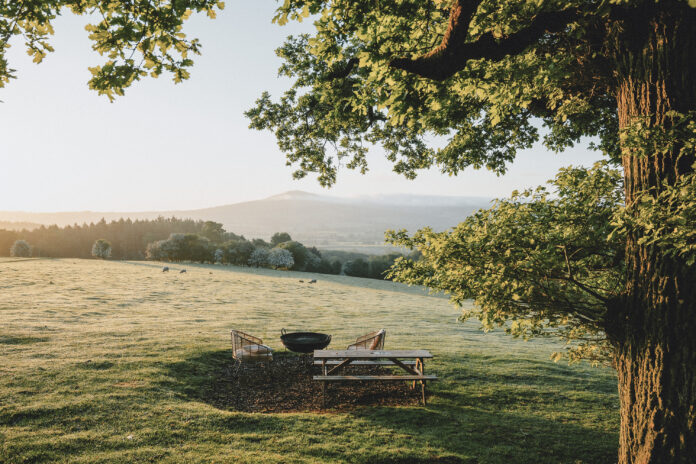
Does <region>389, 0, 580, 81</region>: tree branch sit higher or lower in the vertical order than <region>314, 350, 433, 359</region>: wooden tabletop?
higher

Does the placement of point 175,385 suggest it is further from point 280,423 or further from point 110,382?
point 280,423

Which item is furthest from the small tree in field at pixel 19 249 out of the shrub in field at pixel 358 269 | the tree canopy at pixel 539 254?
the tree canopy at pixel 539 254

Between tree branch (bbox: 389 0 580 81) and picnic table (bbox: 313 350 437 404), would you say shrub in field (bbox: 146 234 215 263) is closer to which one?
picnic table (bbox: 313 350 437 404)

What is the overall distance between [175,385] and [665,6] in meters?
13.4

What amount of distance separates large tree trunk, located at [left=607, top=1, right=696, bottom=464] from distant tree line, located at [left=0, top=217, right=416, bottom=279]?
66494mm

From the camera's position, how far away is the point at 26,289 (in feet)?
104

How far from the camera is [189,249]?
275ft

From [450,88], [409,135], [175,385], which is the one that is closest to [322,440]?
[175,385]

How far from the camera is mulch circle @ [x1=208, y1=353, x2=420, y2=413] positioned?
10062mm

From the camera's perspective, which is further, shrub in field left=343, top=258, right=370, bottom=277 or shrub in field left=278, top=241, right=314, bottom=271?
shrub in field left=278, top=241, right=314, bottom=271

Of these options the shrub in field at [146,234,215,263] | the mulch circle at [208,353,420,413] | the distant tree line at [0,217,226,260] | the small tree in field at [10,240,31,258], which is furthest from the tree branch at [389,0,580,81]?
the distant tree line at [0,217,226,260]

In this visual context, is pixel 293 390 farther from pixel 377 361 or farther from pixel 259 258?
pixel 259 258

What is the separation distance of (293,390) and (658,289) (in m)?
9.28

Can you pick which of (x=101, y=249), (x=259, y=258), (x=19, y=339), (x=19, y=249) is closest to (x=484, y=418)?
(x=19, y=339)
